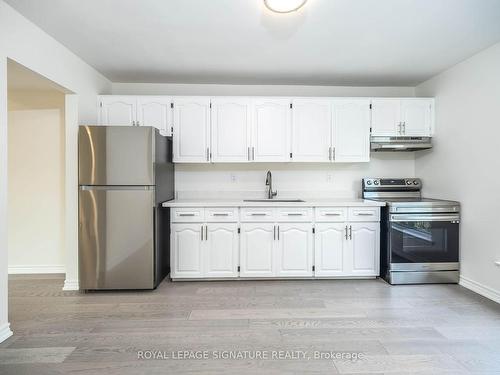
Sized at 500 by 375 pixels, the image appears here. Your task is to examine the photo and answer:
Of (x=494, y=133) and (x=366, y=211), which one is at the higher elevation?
(x=494, y=133)

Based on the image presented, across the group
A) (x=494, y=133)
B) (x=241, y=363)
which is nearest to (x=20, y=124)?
(x=241, y=363)

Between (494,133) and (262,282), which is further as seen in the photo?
(262,282)

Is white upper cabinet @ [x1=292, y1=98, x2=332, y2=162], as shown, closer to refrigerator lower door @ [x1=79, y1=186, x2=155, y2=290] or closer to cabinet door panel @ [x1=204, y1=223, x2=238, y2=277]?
cabinet door panel @ [x1=204, y1=223, x2=238, y2=277]

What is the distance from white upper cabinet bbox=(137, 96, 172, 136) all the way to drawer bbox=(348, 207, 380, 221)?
234 centimetres

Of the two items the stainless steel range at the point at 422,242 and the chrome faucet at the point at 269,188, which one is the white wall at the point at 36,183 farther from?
the stainless steel range at the point at 422,242

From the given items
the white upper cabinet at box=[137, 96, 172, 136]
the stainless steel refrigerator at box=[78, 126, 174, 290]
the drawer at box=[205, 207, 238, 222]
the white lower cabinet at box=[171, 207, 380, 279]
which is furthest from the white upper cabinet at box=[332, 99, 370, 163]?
the stainless steel refrigerator at box=[78, 126, 174, 290]

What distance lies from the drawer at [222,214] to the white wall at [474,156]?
2503 millimetres

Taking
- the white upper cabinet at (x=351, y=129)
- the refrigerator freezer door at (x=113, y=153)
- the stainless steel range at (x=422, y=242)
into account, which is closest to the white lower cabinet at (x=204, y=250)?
the refrigerator freezer door at (x=113, y=153)

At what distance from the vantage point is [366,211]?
10.7ft

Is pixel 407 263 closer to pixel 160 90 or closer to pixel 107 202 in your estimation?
pixel 107 202

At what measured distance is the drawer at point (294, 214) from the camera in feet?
10.5

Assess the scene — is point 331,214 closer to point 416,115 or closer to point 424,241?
point 424,241

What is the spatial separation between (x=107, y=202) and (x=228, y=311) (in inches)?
63.0

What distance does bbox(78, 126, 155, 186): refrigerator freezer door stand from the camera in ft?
9.23
